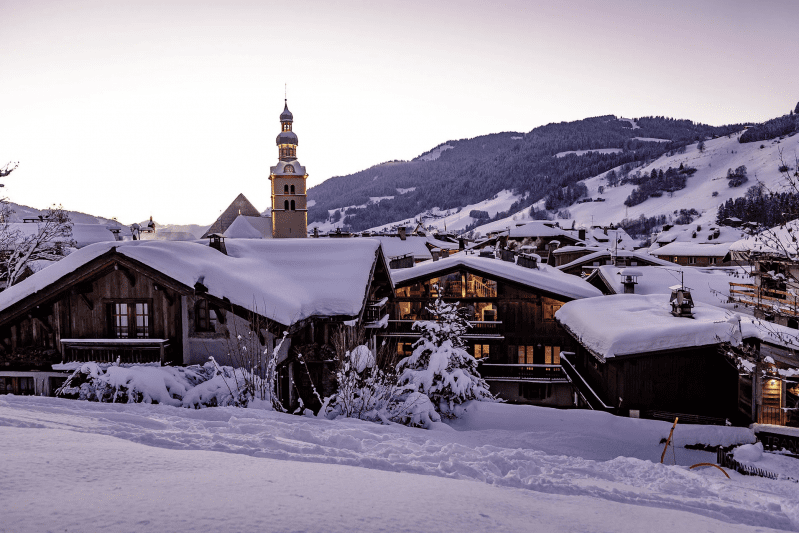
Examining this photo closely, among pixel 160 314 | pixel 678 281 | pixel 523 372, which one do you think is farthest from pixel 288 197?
pixel 160 314

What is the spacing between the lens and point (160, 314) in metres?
15.3

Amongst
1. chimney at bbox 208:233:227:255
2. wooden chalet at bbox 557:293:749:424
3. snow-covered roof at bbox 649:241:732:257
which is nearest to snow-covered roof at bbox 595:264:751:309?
wooden chalet at bbox 557:293:749:424

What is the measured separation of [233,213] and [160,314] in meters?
58.7

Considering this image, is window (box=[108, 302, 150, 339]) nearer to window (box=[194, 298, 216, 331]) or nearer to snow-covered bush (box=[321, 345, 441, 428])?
window (box=[194, 298, 216, 331])

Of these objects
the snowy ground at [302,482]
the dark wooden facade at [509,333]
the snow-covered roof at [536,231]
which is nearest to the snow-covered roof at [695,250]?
the snow-covered roof at [536,231]

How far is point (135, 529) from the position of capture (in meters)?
3.89

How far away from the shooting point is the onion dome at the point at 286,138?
2840 inches

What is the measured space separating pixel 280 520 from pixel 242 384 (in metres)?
8.90

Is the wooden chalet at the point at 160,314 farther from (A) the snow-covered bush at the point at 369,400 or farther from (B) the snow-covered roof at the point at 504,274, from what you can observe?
(B) the snow-covered roof at the point at 504,274

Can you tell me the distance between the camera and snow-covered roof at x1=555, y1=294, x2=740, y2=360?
627 inches

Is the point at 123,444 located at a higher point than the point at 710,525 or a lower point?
higher

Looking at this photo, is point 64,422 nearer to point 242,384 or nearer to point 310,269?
point 242,384

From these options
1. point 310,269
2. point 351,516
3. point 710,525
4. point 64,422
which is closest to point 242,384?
point 64,422

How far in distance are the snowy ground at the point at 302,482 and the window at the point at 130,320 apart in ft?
14.1
